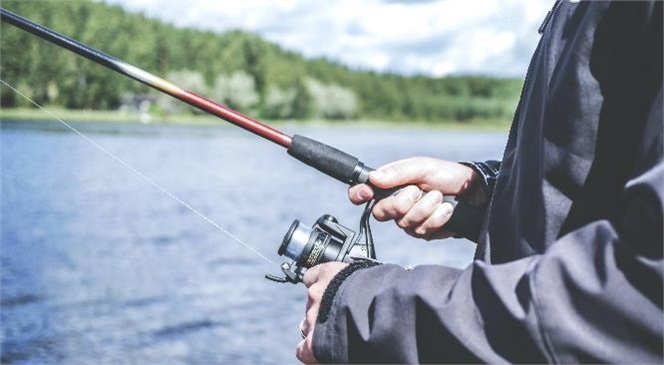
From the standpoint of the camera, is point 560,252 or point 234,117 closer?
point 560,252

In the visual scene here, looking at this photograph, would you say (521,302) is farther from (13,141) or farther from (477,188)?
(13,141)

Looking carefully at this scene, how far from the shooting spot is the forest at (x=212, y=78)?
7181 cm

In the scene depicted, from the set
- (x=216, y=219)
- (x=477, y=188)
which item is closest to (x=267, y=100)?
(x=216, y=219)

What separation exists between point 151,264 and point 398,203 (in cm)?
898

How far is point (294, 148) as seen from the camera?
8.16 ft

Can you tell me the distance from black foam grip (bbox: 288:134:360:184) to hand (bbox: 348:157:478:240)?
0.10m

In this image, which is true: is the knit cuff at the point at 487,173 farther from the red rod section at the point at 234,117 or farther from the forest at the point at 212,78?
the forest at the point at 212,78

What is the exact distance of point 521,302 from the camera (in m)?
1.40

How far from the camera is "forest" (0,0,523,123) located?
71812 mm

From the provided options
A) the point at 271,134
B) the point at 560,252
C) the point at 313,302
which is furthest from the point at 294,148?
the point at 560,252

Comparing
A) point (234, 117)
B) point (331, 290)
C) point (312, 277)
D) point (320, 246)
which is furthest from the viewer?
point (234, 117)

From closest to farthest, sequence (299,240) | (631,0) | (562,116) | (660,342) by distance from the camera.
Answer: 1. (660,342)
2. (631,0)
3. (562,116)
4. (299,240)

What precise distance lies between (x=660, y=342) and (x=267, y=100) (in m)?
99.4

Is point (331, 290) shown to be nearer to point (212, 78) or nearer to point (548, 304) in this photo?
point (548, 304)
